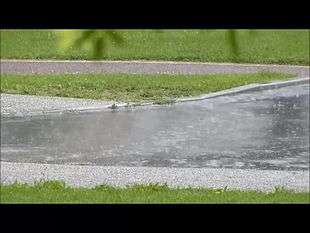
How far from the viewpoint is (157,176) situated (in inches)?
202

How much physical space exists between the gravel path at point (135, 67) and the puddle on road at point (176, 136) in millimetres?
1747

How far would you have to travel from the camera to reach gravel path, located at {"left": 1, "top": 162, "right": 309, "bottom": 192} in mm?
4941

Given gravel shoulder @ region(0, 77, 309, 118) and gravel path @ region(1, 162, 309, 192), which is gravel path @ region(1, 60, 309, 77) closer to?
gravel shoulder @ region(0, 77, 309, 118)

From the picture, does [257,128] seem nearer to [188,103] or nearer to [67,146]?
[188,103]

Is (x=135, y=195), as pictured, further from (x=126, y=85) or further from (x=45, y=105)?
(x=126, y=85)

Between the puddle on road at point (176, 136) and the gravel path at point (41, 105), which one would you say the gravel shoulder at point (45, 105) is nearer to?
the gravel path at point (41, 105)

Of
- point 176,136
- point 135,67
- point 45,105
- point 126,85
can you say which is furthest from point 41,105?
point 135,67

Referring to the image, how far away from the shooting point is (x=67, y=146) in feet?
20.4

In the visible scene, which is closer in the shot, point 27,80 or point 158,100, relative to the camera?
point 158,100

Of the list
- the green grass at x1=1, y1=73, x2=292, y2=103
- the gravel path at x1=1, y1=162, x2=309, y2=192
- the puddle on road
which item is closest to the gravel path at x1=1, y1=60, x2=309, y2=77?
the green grass at x1=1, y1=73, x2=292, y2=103

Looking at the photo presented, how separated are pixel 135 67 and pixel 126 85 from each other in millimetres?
1355

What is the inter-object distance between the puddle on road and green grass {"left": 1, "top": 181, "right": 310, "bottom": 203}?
0.90 meters
